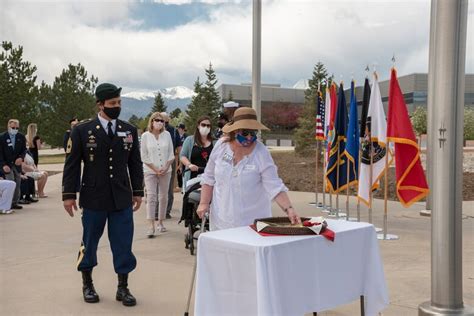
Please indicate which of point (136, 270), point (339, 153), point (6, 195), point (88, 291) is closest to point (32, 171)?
point (6, 195)

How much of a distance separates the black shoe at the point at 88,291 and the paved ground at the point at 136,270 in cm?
7

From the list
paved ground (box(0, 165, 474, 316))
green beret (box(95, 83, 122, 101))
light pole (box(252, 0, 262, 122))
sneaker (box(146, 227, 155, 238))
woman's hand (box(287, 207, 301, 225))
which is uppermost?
light pole (box(252, 0, 262, 122))

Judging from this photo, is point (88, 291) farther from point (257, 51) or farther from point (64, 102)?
point (64, 102)

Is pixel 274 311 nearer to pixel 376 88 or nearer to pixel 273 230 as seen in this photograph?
pixel 273 230

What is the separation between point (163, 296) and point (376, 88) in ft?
17.2

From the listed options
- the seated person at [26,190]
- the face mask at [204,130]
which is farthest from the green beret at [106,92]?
the seated person at [26,190]

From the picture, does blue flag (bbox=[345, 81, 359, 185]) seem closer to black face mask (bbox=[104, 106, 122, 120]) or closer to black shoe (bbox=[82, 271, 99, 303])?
black face mask (bbox=[104, 106, 122, 120])

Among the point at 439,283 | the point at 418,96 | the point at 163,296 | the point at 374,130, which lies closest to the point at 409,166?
the point at 374,130

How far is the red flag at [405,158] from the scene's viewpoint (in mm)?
8297

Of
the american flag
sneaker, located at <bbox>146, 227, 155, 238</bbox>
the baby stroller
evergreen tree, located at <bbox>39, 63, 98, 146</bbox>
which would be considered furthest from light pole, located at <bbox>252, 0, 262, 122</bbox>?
evergreen tree, located at <bbox>39, 63, 98, 146</bbox>

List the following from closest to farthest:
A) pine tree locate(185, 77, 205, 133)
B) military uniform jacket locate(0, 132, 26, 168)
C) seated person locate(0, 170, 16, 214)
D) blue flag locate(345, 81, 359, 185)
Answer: blue flag locate(345, 81, 359, 185) → seated person locate(0, 170, 16, 214) → military uniform jacket locate(0, 132, 26, 168) → pine tree locate(185, 77, 205, 133)

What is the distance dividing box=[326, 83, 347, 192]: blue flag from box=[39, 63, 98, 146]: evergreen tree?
37.7m

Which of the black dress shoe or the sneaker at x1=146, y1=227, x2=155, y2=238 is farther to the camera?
the black dress shoe

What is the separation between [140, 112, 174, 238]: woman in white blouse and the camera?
29.3ft
